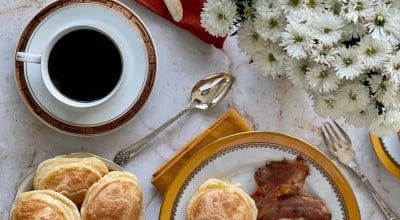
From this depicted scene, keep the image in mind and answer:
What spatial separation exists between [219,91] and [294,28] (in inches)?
17.0

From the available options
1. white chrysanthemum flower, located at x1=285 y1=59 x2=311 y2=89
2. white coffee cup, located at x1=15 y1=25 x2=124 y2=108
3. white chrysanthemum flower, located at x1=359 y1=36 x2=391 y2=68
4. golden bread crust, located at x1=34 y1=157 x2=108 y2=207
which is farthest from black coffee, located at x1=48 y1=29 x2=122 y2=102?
white chrysanthemum flower, located at x1=359 y1=36 x2=391 y2=68

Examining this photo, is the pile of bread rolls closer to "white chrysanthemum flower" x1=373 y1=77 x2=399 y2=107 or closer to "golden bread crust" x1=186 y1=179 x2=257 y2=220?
"golden bread crust" x1=186 y1=179 x2=257 y2=220

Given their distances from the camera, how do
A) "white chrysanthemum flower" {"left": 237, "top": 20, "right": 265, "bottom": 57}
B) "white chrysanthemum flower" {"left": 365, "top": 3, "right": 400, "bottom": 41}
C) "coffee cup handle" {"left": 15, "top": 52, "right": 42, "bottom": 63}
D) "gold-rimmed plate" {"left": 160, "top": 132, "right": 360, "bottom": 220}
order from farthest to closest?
"gold-rimmed plate" {"left": 160, "top": 132, "right": 360, "bottom": 220}, "coffee cup handle" {"left": 15, "top": 52, "right": 42, "bottom": 63}, "white chrysanthemum flower" {"left": 237, "top": 20, "right": 265, "bottom": 57}, "white chrysanthemum flower" {"left": 365, "top": 3, "right": 400, "bottom": 41}

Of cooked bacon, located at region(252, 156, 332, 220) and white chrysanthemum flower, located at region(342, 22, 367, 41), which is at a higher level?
white chrysanthemum flower, located at region(342, 22, 367, 41)

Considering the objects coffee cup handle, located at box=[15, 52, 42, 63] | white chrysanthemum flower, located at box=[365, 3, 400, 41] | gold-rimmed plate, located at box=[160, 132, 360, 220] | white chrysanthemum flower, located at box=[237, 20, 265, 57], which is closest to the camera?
white chrysanthemum flower, located at box=[365, 3, 400, 41]

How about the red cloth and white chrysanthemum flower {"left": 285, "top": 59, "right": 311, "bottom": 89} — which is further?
the red cloth

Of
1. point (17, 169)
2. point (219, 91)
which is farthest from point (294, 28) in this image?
point (17, 169)

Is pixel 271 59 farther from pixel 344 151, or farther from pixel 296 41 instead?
pixel 344 151

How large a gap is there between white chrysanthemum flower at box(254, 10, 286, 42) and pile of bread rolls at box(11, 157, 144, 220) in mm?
397

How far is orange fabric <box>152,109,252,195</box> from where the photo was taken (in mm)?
1259

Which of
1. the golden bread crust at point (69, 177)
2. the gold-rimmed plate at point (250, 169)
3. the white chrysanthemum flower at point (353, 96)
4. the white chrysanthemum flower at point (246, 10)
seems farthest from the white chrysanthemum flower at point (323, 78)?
the golden bread crust at point (69, 177)

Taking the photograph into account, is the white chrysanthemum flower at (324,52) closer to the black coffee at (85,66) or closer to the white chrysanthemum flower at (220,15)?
the white chrysanthemum flower at (220,15)

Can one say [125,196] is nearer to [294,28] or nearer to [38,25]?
[38,25]

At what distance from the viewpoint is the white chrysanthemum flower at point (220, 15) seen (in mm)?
947
